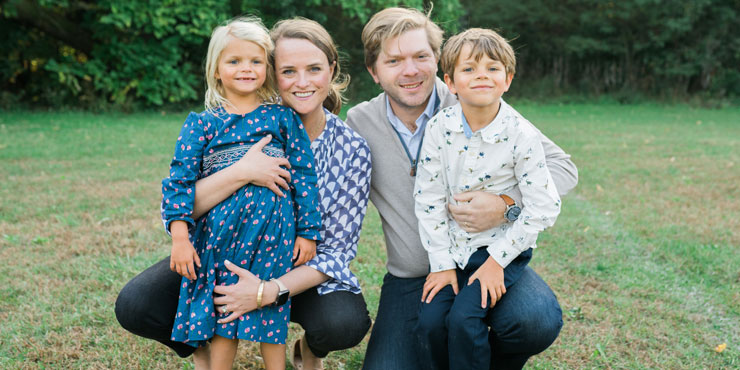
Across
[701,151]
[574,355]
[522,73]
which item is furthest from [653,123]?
[574,355]

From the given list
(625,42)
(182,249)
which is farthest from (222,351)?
(625,42)

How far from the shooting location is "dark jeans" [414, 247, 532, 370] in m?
2.20

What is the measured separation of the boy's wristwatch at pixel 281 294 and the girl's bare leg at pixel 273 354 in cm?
18

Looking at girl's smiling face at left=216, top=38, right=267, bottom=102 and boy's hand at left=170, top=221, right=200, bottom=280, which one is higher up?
girl's smiling face at left=216, top=38, right=267, bottom=102

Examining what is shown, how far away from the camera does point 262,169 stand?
2.26 metres

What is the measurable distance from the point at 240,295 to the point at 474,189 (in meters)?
1.00

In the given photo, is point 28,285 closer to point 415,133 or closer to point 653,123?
point 415,133

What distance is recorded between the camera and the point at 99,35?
1311 cm

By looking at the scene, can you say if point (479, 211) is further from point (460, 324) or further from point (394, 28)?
point (394, 28)

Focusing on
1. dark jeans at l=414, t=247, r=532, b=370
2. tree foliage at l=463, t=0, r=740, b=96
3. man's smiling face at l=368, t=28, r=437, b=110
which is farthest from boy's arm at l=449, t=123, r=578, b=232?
tree foliage at l=463, t=0, r=740, b=96

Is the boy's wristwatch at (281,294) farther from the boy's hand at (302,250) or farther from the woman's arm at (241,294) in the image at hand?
the boy's hand at (302,250)

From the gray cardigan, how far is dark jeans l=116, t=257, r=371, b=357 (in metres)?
0.34

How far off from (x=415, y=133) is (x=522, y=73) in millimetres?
19212

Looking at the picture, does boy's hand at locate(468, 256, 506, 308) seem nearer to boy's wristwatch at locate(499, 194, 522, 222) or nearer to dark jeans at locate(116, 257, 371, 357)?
boy's wristwatch at locate(499, 194, 522, 222)
